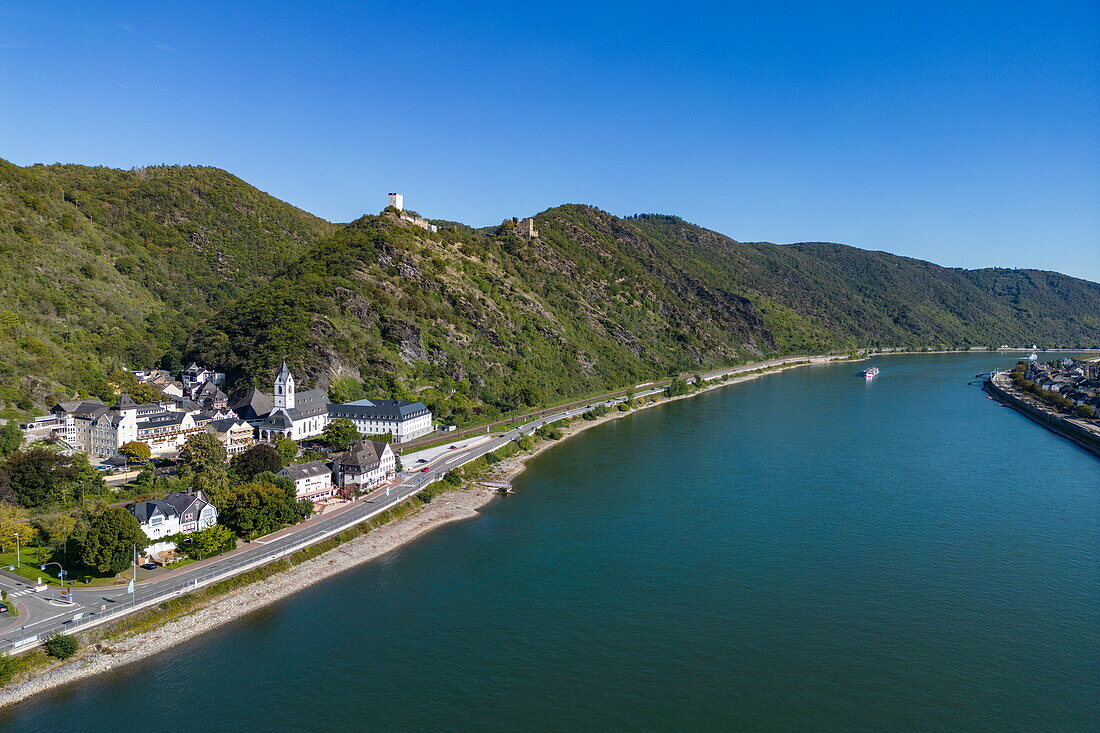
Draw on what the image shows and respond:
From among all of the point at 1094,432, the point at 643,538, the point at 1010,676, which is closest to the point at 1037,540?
the point at 1010,676

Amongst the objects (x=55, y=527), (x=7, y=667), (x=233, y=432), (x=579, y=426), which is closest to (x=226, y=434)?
(x=233, y=432)

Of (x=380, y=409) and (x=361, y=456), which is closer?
(x=361, y=456)

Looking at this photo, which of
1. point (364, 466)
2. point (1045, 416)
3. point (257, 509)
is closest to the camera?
point (257, 509)

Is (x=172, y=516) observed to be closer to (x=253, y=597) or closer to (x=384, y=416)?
(x=253, y=597)

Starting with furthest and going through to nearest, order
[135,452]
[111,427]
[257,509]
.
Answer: [111,427] → [135,452] → [257,509]

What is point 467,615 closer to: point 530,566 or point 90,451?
point 530,566

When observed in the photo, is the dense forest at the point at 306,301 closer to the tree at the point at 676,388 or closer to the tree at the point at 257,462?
the tree at the point at 676,388

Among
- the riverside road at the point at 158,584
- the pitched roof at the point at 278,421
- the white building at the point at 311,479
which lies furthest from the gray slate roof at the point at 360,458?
the pitched roof at the point at 278,421

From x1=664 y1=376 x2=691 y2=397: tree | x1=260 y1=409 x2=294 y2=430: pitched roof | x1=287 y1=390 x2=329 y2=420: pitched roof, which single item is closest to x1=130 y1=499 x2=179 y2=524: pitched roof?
x1=260 y1=409 x2=294 y2=430: pitched roof
